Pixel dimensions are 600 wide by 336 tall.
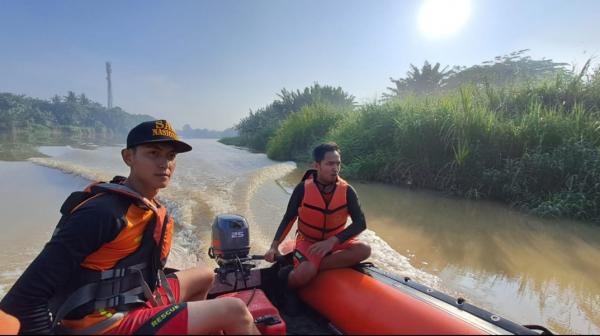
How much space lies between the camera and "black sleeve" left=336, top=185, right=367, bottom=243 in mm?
2365

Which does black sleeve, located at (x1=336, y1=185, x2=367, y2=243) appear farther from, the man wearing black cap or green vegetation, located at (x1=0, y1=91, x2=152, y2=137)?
green vegetation, located at (x1=0, y1=91, x2=152, y2=137)

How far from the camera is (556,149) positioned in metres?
5.32

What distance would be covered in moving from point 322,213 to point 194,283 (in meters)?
0.94

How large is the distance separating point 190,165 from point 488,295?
9.09m

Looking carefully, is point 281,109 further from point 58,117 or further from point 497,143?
point 58,117

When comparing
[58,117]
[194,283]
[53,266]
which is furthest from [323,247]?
[58,117]

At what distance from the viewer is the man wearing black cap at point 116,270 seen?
1185mm

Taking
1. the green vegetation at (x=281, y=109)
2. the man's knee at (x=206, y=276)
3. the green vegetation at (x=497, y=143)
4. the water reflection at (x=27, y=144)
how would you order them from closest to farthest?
→ 1. the man's knee at (x=206, y=276)
2. the green vegetation at (x=497, y=143)
3. the water reflection at (x=27, y=144)
4. the green vegetation at (x=281, y=109)

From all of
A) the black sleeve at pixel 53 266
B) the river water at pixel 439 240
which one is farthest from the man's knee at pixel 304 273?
the river water at pixel 439 240

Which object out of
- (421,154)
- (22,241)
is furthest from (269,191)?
(22,241)

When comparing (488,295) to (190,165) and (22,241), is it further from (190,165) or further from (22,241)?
(190,165)

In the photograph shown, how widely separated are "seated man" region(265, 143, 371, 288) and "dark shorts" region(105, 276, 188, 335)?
103cm

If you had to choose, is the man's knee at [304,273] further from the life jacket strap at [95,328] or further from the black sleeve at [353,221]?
the life jacket strap at [95,328]

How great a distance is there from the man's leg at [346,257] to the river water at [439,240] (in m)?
1.07
